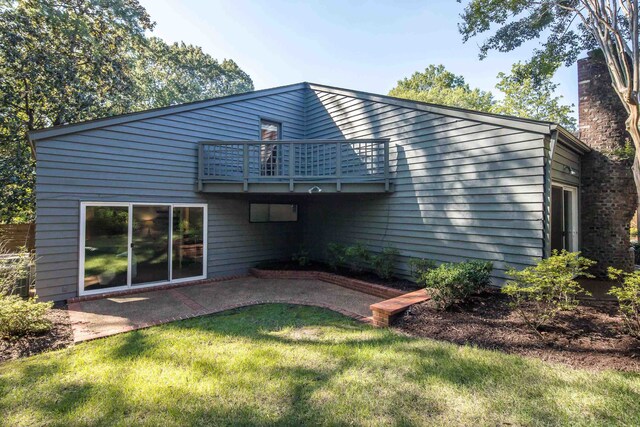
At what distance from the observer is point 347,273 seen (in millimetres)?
8148

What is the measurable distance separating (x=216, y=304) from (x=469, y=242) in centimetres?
541

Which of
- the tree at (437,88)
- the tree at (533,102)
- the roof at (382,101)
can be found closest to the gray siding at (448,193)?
the roof at (382,101)

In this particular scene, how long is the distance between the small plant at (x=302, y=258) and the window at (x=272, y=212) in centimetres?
122

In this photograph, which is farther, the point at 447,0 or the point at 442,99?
the point at 442,99

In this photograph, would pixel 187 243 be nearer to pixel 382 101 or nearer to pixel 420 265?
pixel 420 265

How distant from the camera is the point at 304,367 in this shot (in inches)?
133

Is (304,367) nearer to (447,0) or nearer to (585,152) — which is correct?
(585,152)

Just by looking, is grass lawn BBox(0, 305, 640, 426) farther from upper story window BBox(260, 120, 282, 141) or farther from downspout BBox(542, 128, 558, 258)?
upper story window BBox(260, 120, 282, 141)

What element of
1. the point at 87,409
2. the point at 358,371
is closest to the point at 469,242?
the point at 358,371

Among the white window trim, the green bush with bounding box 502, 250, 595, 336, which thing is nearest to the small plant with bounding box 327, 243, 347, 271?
the white window trim

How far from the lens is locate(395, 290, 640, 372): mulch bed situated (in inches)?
133

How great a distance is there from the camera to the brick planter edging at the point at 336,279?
6629 millimetres

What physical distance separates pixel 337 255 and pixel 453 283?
3.99 m

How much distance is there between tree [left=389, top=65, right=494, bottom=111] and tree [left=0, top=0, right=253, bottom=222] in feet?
73.1
